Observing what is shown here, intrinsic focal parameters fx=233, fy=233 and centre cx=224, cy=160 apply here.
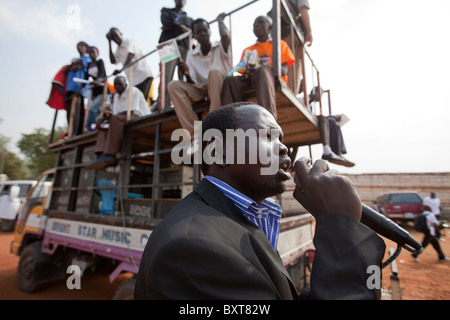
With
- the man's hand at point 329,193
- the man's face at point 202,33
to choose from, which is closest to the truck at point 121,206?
the man's face at point 202,33

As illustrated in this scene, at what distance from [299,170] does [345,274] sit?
417mm

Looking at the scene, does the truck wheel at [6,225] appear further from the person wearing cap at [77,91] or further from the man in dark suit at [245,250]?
the man in dark suit at [245,250]

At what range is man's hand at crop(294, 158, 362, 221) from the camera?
0.85m

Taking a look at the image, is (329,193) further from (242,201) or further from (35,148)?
(35,148)

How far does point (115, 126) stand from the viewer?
→ 417 cm

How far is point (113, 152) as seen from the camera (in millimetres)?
4043

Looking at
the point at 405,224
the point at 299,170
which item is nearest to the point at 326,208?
the point at 299,170

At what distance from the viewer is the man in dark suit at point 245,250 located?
0.69 m

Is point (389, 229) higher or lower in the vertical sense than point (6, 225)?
higher

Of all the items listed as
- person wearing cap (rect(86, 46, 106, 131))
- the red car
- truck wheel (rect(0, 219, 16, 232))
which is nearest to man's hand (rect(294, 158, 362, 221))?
person wearing cap (rect(86, 46, 106, 131))

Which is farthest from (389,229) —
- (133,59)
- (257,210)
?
(133,59)

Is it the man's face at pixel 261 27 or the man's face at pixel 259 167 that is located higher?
the man's face at pixel 261 27

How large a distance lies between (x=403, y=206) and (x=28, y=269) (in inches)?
584

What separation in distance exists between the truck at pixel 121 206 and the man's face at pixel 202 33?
0.88 m
